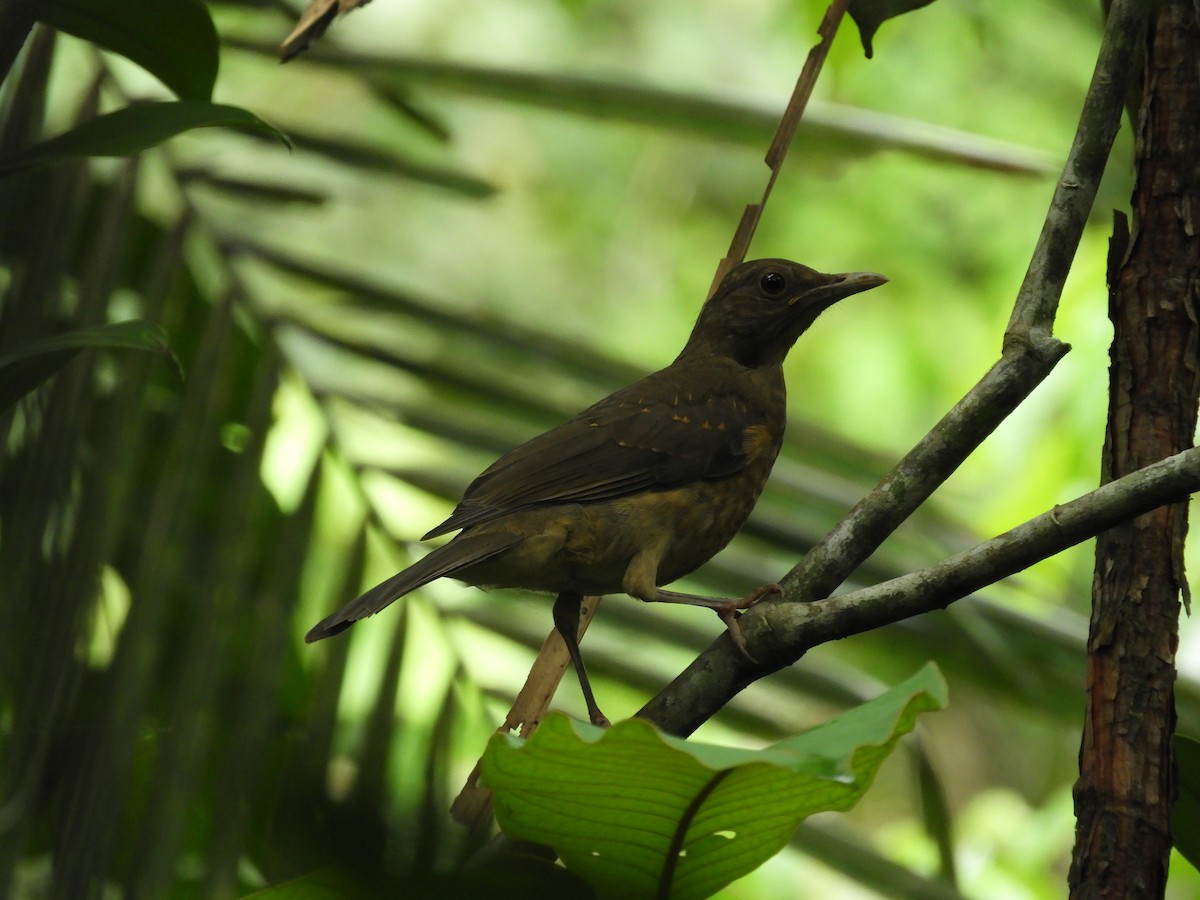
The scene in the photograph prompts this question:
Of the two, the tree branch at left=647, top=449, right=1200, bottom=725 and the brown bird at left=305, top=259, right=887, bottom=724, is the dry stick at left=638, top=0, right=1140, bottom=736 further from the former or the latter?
the brown bird at left=305, top=259, right=887, bottom=724

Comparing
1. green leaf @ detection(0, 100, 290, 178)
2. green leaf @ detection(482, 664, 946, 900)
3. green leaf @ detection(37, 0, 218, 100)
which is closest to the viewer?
green leaf @ detection(482, 664, 946, 900)

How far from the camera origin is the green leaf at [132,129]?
5.76 feet

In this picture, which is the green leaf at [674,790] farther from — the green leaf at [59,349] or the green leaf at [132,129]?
the green leaf at [132,129]

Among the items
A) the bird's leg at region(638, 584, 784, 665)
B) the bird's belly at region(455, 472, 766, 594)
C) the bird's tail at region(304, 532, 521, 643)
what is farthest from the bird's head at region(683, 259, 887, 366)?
the bird's tail at region(304, 532, 521, 643)

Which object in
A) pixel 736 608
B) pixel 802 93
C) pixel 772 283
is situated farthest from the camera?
pixel 772 283

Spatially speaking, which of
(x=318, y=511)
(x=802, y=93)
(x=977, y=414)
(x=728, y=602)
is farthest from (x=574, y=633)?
(x=802, y=93)

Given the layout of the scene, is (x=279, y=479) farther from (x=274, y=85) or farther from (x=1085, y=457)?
(x=274, y=85)

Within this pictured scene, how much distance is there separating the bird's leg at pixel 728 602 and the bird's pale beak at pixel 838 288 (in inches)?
40.6

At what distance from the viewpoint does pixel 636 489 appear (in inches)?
130

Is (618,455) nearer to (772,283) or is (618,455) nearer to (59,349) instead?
(772,283)

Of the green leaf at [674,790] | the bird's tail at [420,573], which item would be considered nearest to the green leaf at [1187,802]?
the green leaf at [674,790]

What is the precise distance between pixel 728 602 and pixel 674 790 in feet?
4.84

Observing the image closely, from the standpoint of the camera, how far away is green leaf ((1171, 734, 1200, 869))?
70.7 inches

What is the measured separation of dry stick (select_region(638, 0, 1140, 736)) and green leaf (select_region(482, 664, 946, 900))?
519 mm
